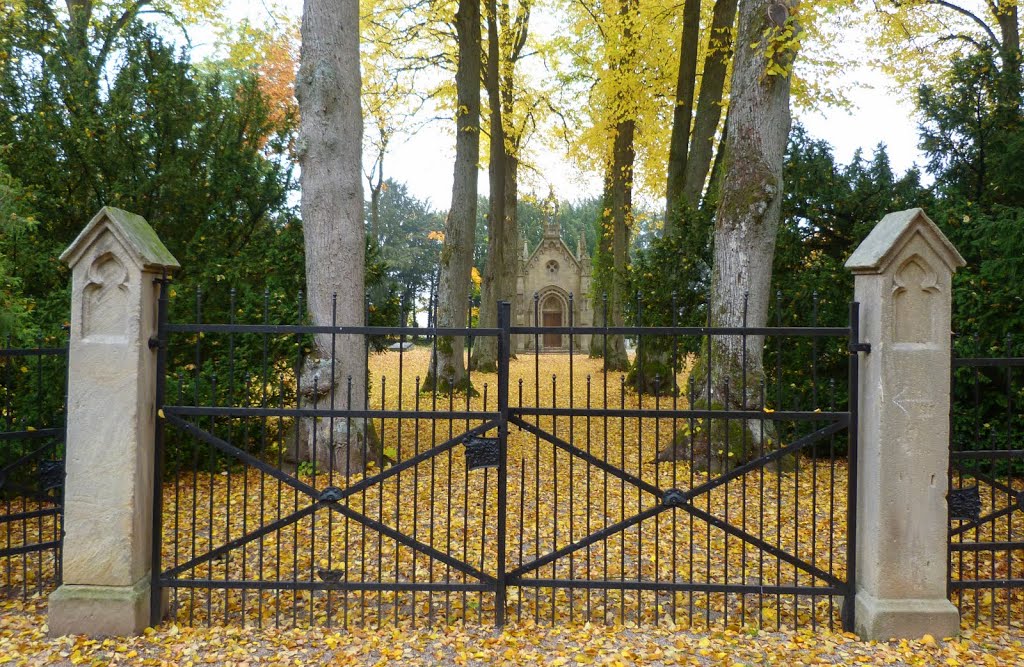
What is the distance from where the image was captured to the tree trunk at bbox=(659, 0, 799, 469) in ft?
24.2

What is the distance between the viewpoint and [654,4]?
14.5 m

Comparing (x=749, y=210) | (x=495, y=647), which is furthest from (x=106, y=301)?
(x=749, y=210)

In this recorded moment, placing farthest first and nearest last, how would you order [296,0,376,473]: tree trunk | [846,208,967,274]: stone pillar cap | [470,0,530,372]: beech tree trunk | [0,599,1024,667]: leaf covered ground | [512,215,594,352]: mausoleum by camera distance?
[512,215,594,352]: mausoleum, [470,0,530,372]: beech tree trunk, [296,0,376,473]: tree trunk, [846,208,967,274]: stone pillar cap, [0,599,1024,667]: leaf covered ground

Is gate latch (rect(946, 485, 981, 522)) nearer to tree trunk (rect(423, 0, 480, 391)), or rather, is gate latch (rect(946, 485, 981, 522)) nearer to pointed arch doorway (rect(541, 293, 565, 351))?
tree trunk (rect(423, 0, 480, 391))

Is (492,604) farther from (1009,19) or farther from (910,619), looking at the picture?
(1009,19)

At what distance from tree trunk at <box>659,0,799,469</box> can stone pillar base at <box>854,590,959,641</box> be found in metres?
3.31

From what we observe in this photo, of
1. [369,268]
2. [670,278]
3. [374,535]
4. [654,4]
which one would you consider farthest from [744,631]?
[654,4]

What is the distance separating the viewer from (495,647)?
12.9 ft

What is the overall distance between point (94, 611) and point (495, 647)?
245cm

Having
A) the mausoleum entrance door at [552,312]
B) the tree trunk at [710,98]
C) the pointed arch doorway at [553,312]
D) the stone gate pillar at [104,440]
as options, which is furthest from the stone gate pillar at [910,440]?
the mausoleum entrance door at [552,312]

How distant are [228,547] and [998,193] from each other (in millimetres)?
8992

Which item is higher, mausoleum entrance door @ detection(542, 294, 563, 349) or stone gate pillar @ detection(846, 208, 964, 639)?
mausoleum entrance door @ detection(542, 294, 563, 349)

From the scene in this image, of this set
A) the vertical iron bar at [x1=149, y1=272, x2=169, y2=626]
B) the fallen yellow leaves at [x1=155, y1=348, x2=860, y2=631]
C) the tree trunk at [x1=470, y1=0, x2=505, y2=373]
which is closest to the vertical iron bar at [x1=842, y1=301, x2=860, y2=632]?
the fallen yellow leaves at [x1=155, y1=348, x2=860, y2=631]

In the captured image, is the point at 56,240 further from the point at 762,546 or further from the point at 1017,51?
the point at 1017,51
